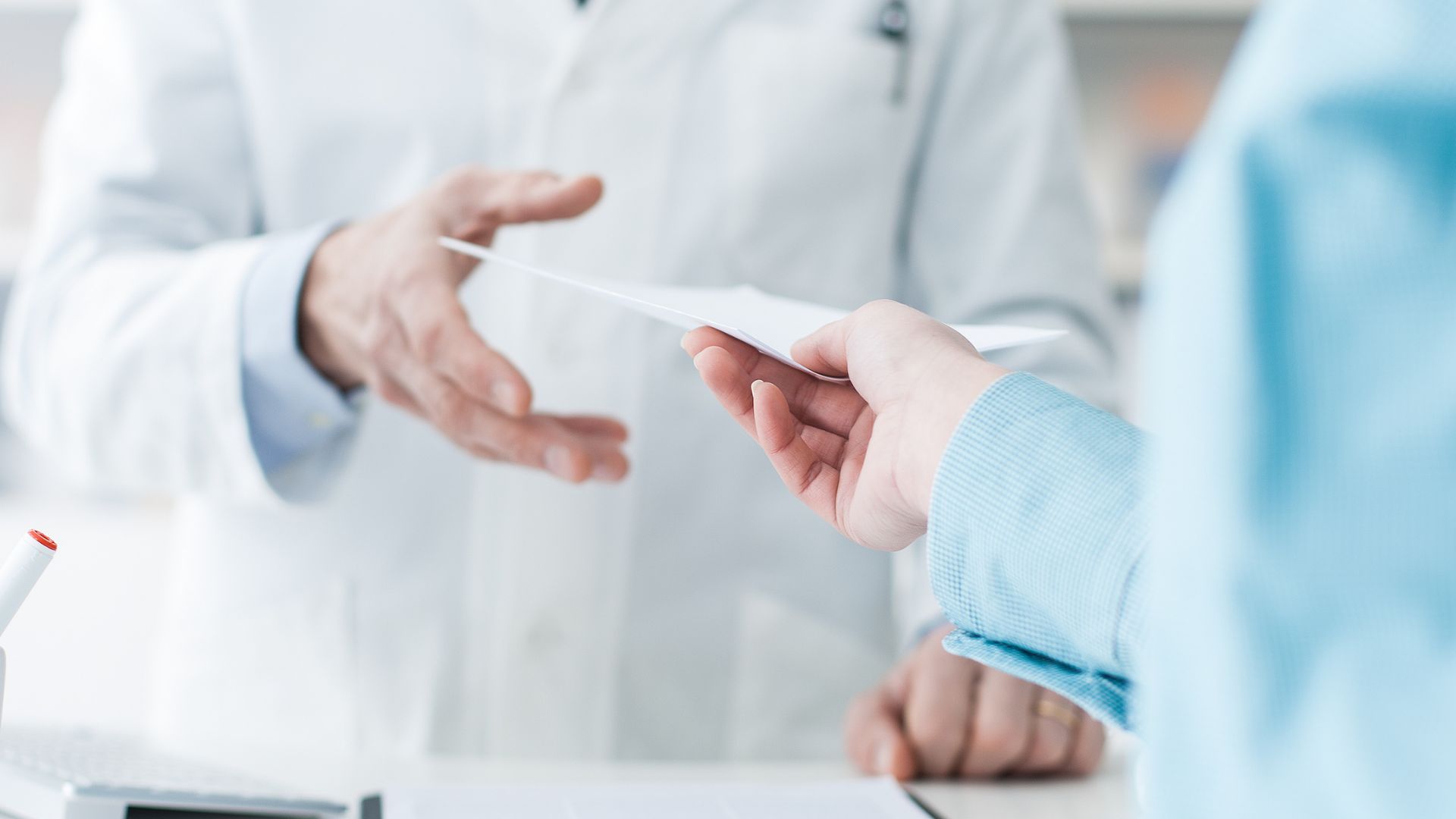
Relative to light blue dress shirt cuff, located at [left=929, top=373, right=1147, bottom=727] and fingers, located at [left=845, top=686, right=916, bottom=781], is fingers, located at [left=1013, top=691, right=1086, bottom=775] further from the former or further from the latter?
light blue dress shirt cuff, located at [left=929, top=373, right=1147, bottom=727]

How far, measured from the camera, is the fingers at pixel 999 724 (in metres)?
0.60

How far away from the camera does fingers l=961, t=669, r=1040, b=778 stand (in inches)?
23.8

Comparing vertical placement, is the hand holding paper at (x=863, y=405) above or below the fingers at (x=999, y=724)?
above

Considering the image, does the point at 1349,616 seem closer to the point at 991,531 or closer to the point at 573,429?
the point at 991,531

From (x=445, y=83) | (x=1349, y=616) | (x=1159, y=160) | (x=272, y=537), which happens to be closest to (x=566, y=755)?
(x=272, y=537)

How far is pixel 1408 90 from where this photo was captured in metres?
0.17

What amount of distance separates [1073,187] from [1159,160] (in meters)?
0.93

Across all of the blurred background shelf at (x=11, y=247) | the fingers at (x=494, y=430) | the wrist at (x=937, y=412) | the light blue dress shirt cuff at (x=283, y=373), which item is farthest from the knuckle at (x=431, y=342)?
the blurred background shelf at (x=11, y=247)

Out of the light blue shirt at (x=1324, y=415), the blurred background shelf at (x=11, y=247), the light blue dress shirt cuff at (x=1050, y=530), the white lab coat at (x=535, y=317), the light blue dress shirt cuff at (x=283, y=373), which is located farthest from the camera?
the blurred background shelf at (x=11, y=247)

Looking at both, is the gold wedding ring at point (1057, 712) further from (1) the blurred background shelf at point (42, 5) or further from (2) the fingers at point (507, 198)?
(1) the blurred background shelf at point (42, 5)

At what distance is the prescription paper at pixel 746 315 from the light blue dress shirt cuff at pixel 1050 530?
0.26 feet

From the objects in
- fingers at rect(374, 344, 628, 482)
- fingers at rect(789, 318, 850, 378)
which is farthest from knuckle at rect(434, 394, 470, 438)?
fingers at rect(789, 318, 850, 378)

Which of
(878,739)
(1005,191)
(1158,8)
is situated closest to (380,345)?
(878,739)

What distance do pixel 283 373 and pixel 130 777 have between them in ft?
0.93
